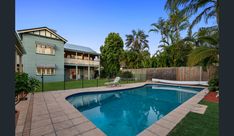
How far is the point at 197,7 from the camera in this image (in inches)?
240

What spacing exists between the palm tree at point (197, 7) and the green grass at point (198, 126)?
12.3 feet

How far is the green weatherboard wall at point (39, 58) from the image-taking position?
15.1 meters

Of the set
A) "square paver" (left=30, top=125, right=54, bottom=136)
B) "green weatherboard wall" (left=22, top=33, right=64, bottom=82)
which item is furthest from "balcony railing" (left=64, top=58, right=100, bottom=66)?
"square paver" (left=30, top=125, right=54, bottom=136)

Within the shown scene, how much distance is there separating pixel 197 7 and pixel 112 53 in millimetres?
21506

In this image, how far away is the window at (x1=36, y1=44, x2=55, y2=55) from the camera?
16156mm

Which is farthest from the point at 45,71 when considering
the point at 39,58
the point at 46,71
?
the point at 39,58

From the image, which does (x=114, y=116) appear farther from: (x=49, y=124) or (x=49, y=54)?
(x=49, y=54)

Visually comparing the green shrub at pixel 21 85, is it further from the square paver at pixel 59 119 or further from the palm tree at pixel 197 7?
the palm tree at pixel 197 7

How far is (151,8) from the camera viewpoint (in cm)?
1223

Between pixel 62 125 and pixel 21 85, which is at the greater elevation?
pixel 21 85

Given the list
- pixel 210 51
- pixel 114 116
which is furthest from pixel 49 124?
pixel 210 51

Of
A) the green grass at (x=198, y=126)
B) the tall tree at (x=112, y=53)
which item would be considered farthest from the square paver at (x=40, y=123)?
the tall tree at (x=112, y=53)

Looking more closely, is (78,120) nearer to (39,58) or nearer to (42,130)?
(42,130)

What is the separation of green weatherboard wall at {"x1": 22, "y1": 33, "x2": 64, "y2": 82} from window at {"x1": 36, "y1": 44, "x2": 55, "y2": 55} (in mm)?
414
